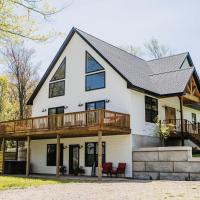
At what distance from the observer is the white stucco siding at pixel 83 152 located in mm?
20875

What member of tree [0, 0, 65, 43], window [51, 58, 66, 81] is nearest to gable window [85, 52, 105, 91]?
window [51, 58, 66, 81]

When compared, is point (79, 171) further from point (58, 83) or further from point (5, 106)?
point (5, 106)

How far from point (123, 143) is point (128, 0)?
939 cm

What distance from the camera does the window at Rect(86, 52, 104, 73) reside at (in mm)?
23481

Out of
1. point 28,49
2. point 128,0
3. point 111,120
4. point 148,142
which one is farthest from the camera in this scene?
point 28,49

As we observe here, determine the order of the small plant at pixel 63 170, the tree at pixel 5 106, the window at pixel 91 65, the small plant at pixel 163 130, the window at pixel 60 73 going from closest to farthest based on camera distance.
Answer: the small plant at pixel 163 130
the window at pixel 91 65
the small plant at pixel 63 170
the window at pixel 60 73
the tree at pixel 5 106

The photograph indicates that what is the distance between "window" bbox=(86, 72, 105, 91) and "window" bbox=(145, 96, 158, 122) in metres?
3.21

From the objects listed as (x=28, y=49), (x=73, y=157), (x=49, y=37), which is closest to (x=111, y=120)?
(x=73, y=157)

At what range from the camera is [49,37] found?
14.1 meters

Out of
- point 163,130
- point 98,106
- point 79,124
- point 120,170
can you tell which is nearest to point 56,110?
point 98,106

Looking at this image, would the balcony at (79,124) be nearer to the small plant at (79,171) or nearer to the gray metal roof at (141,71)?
the gray metal roof at (141,71)

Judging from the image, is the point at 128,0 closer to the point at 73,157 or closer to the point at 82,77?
the point at 82,77

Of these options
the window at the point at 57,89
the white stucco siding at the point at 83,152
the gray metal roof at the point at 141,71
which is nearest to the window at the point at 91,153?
the white stucco siding at the point at 83,152

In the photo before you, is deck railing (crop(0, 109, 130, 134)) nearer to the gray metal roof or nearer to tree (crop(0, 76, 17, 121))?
the gray metal roof
